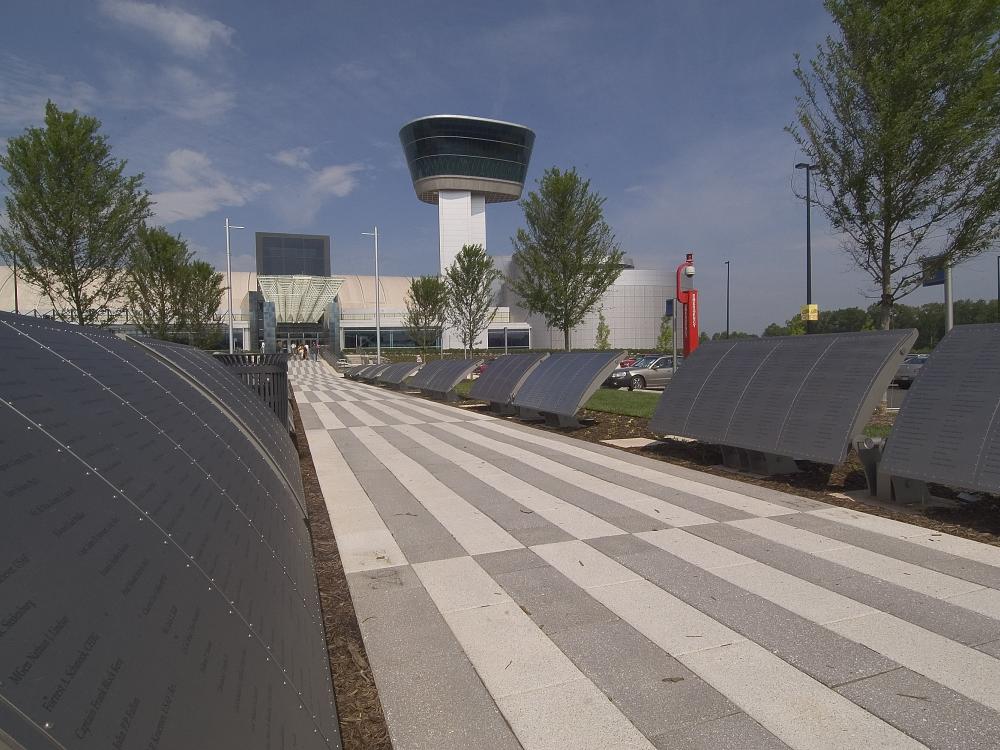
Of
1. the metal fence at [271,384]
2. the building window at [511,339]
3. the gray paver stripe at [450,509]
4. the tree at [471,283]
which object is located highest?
the tree at [471,283]

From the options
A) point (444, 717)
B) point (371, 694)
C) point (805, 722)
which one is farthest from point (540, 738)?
point (805, 722)

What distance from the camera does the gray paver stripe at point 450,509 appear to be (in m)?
5.46

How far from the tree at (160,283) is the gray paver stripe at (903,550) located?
23241 millimetres

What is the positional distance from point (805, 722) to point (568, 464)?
20.0 ft

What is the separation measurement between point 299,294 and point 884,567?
3330 inches

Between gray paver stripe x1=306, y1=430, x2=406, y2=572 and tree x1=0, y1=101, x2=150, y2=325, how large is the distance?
1065 centimetres

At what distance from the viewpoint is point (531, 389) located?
14.2 meters

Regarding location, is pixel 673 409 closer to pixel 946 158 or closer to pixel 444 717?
pixel 946 158

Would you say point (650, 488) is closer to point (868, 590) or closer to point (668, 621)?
point (868, 590)

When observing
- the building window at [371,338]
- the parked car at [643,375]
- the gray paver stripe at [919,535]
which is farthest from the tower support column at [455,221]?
the gray paver stripe at [919,535]

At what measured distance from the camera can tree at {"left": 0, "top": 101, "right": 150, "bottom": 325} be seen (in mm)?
14664

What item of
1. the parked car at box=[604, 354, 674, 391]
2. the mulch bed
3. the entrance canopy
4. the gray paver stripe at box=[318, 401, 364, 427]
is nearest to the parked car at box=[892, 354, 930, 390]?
the parked car at box=[604, 354, 674, 391]

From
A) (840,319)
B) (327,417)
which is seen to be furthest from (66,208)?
(840,319)

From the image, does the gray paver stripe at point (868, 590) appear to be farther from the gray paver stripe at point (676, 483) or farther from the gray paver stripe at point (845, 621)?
the gray paver stripe at point (676, 483)
